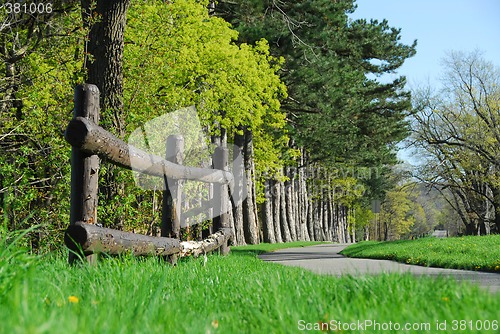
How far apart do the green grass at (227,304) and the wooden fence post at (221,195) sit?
263 inches

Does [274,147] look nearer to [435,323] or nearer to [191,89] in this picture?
[191,89]

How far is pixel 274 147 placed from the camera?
108ft

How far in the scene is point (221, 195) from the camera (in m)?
11.4

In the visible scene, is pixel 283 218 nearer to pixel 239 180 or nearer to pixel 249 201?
pixel 249 201

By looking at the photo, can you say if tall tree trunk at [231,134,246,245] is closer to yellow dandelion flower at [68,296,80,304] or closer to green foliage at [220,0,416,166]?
green foliage at [220,0,416,166]

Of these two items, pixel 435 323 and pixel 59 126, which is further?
pixel 59 126

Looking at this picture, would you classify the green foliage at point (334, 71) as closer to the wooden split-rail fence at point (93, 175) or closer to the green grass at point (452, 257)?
the green grass at point (452, 257)

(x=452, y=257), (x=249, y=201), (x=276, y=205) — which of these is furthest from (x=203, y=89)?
(x=276, y=205)

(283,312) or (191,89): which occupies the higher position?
(191,89)

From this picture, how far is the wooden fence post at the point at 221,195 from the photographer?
1126 centimetres

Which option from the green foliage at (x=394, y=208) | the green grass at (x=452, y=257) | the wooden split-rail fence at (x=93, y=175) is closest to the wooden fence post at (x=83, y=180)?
the wooden split-rail fence at (x=93, y=175)

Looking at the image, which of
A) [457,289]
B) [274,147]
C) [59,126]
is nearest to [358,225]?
[274,147]

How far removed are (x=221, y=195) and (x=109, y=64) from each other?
11.2ft

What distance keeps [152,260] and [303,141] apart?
26315 mm
